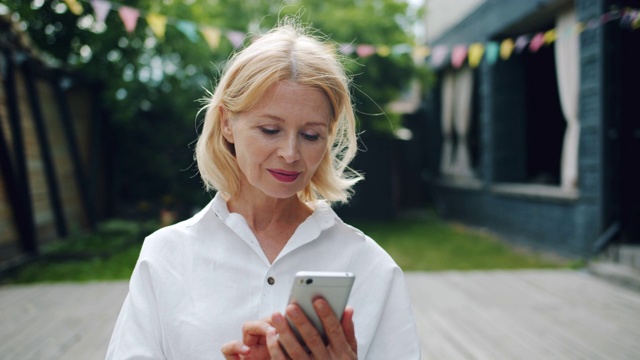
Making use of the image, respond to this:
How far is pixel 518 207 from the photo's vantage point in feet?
23.9

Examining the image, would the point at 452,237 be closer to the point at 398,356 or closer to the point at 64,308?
the point at 64,308

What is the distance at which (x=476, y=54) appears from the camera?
26.1 ft

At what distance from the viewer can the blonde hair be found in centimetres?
121

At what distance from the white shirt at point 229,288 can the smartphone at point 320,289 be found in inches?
11.0

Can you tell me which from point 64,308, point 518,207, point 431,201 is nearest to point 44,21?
point 64,308

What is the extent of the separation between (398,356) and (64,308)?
3787 mm

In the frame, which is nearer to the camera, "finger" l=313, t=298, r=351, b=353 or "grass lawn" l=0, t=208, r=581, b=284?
"finger" l=313, t=298, r=351, b=353

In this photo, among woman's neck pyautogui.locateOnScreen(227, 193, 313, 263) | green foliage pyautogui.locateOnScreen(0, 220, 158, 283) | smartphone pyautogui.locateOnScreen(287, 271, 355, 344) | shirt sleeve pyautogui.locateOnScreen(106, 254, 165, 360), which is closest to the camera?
smartphone pyautogui.locateOnScreen(287, 271, 355, 344)

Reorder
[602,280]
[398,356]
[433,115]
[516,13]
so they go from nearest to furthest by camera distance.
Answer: [398,356] → [602,280] → [516,13] → [433,115]

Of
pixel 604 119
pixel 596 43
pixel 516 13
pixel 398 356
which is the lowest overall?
pixel 398 356

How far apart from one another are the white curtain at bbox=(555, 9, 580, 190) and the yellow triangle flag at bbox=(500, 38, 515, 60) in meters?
0.68

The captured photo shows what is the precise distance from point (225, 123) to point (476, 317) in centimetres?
313

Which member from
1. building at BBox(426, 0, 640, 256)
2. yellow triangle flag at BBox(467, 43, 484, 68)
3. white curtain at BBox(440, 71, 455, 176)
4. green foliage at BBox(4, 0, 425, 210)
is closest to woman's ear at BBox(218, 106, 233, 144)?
building at BBox(426, 0, 640, 256)

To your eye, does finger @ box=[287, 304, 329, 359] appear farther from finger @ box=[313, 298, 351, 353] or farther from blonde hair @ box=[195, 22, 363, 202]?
blonde hair @ box=[195, 22, 363, 202]
